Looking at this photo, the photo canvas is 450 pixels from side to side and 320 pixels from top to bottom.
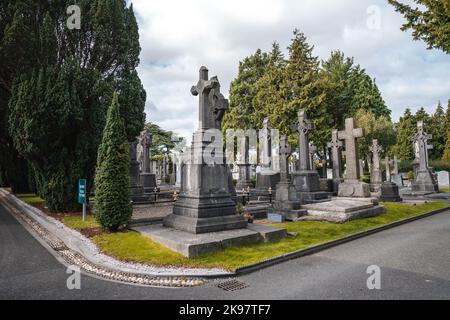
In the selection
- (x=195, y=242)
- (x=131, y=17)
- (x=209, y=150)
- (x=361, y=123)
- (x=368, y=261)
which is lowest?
(x=368, y=261)

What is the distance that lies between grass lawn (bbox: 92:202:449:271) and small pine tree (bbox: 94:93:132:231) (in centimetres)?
51

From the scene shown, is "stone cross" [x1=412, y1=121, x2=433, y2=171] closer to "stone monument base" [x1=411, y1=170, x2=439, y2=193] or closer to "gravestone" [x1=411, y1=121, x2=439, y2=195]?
"gravestone" [x1=411, y1=121, x2=439, y2=195]

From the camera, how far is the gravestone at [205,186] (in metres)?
7.32

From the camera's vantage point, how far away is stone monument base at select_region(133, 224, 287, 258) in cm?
593

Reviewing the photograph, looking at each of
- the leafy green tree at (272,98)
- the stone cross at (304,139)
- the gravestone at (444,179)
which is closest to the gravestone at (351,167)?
the stone cross at (304,139)

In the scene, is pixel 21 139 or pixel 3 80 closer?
pixel 21 139

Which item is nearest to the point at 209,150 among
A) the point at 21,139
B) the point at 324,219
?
the point at 324,219

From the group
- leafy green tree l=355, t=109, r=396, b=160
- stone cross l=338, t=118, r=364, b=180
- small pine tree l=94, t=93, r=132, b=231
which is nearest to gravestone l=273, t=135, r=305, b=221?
stone cross l=338, t=118, r=364, b=180

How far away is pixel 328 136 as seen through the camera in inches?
1212
